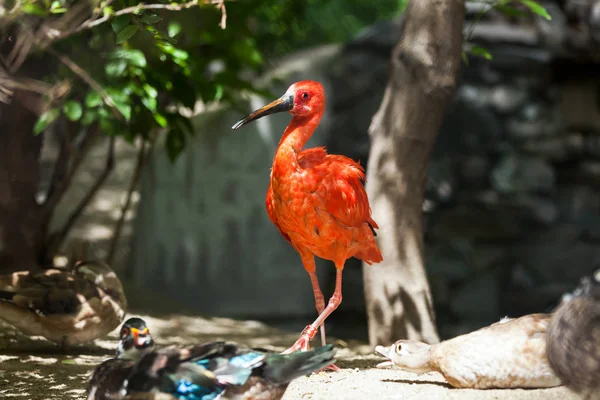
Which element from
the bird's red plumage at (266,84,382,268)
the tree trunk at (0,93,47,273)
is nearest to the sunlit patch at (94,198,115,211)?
the tree trunk at (0,93,47,273)

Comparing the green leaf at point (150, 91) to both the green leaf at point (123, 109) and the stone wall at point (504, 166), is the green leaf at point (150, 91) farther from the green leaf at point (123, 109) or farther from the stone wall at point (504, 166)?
the stone wall at point (504, 166)

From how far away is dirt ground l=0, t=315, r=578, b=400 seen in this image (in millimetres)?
3654

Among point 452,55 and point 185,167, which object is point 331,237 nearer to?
point 452,55

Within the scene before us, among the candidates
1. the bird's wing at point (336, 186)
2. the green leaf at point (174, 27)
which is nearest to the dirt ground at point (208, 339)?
the bird's wing at point (336, 186)

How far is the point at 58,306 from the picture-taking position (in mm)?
4816

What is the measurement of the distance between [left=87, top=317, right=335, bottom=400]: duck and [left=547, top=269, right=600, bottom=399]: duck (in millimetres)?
984

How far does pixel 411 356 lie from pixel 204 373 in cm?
124

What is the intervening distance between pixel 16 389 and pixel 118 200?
5.51 meters

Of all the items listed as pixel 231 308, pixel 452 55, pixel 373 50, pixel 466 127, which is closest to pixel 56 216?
pixel 231 308

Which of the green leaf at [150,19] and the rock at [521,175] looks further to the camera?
the rock at [521,175]

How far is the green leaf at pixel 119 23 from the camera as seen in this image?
3.78 m

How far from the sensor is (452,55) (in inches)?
218

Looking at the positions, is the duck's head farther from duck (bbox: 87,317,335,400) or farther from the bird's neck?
the bird's neck

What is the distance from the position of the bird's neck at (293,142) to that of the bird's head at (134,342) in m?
1.31
